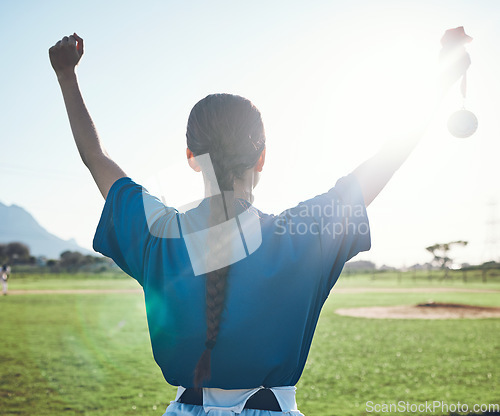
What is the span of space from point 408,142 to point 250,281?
2.13 ft

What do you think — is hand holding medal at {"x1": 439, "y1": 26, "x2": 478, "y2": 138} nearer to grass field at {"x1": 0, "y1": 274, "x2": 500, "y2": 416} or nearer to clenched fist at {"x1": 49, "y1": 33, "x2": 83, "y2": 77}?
clenched fist at {"x1": 49, "y1": 33, "x2": 83, "y2": 77}

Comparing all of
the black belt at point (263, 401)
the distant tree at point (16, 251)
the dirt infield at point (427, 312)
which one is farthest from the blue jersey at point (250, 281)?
the distant tree at point (16, 251)

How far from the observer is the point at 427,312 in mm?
19500

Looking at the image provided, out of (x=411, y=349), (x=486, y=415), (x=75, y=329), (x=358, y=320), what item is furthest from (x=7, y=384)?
(x=358, y=320)

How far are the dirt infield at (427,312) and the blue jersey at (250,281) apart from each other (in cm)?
1751

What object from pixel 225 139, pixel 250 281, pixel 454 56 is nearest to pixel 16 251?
pixel 225 139

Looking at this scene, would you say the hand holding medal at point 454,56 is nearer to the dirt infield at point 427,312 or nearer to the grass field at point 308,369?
the grass field at point 308,369

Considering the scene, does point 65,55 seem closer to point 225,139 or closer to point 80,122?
point 80,122

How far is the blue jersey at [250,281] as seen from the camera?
109 centimetres

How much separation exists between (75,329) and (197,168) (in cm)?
1326

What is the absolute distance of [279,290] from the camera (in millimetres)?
1096

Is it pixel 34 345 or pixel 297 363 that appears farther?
pixel 34 345

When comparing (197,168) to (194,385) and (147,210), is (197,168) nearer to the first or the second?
(147,210)

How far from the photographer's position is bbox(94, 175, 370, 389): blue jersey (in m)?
1.09
